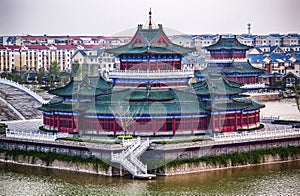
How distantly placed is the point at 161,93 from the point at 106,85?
211 inches

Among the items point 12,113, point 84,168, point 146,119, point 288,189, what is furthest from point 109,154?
point 12,113

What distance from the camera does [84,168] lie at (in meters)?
45.9

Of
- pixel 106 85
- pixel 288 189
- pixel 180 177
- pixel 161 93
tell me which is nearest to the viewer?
pixel 288 189

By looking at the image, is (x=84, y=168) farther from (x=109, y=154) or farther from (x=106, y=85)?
(x=106, y=85)

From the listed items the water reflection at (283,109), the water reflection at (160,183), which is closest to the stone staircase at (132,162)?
the water reflection at (160,183)

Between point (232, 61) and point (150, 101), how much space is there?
3673cm

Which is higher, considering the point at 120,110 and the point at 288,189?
the point at 120,110

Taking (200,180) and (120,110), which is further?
(120,110)

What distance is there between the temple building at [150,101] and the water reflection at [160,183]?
203 inches

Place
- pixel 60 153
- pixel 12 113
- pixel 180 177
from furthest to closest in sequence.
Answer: pixel 12 113 < pixel 60 153 < pixel 180 177

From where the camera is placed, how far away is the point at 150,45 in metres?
53.9

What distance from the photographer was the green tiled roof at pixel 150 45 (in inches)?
2106

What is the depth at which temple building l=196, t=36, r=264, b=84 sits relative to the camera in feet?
280

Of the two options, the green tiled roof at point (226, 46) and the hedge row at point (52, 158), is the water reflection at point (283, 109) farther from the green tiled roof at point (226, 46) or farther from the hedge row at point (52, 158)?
the hedge row at point (52, 158)
